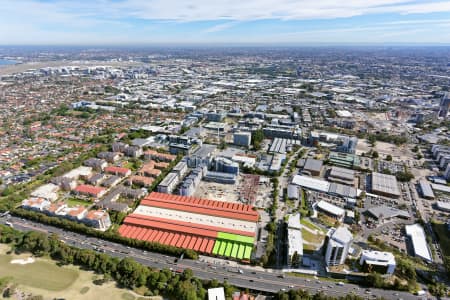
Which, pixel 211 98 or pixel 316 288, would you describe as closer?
pixel 316 288

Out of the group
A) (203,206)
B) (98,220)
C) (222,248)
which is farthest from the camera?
(203,206)

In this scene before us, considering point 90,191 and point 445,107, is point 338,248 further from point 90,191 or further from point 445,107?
point 445,107

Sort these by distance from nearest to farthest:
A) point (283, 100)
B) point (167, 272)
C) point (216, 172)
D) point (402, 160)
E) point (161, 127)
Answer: point (167, 272)
point (216, 172)
point (402, 160)
point (161, 127)
point (283, 100)

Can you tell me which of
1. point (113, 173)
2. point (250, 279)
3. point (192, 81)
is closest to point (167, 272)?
point (250, 279)

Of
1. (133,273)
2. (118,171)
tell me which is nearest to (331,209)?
(133,273)

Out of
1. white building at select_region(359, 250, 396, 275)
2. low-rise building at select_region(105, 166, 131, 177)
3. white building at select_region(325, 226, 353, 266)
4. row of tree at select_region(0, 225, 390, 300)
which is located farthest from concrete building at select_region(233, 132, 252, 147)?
row of tree at select_region(0, 225, 390, 300)

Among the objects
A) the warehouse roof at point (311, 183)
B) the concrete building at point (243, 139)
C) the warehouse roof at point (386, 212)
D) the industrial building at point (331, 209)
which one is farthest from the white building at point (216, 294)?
the concrete building at point (243, 139)

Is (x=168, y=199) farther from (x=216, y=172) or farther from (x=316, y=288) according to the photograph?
(x=316, y=288)
